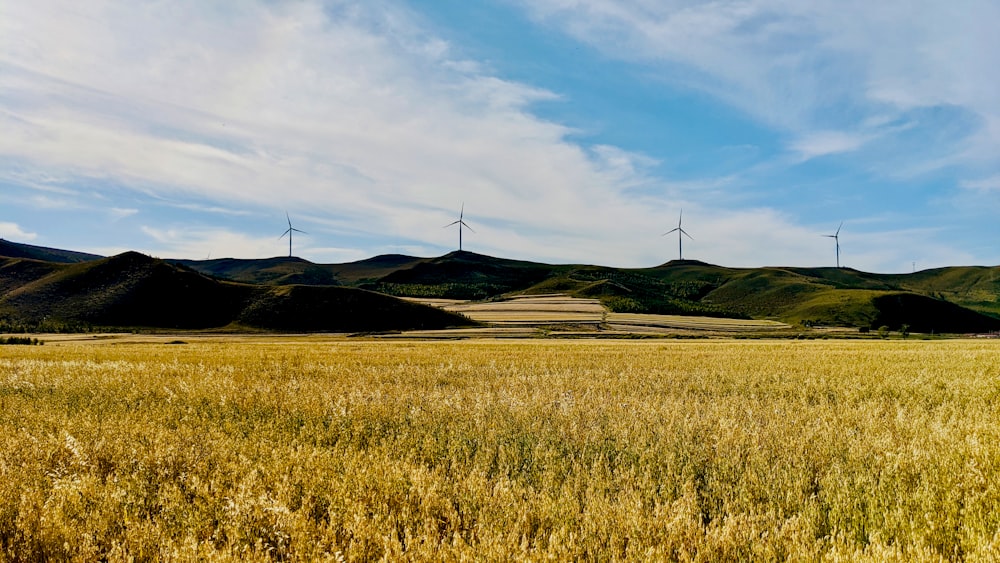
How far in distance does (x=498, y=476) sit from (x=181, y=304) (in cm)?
14641

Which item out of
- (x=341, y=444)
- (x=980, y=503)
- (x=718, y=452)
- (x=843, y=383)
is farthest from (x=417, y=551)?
(x=843, y=383)

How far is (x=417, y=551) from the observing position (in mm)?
4637

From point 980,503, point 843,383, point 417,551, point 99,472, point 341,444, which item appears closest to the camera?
point 417,551

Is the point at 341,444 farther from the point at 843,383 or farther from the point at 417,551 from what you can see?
the point at 843,383

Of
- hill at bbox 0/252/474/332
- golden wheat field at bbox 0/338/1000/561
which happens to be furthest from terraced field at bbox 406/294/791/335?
golden wheat field at bbox 0/338/1000/561

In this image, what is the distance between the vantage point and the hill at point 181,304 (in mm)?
117938

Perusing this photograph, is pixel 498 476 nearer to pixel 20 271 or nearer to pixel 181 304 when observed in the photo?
→ pixel 181 304

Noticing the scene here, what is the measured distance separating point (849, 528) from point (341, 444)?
6690 mm

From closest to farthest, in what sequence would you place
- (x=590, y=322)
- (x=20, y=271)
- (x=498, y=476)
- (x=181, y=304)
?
(x=498, y=476)
(x=590, y=322)
(x=181, y=304)
(x=20, y=271)

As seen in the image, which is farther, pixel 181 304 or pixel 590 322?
pixel 181 304

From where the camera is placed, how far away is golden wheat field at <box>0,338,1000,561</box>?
495cm

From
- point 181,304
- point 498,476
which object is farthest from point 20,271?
point 498,476

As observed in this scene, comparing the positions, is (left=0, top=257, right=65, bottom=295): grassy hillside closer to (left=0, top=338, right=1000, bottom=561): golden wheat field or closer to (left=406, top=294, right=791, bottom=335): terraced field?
(left=406, top=294, right=791, bottom=335): terraced field

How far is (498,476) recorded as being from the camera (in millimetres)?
6879
